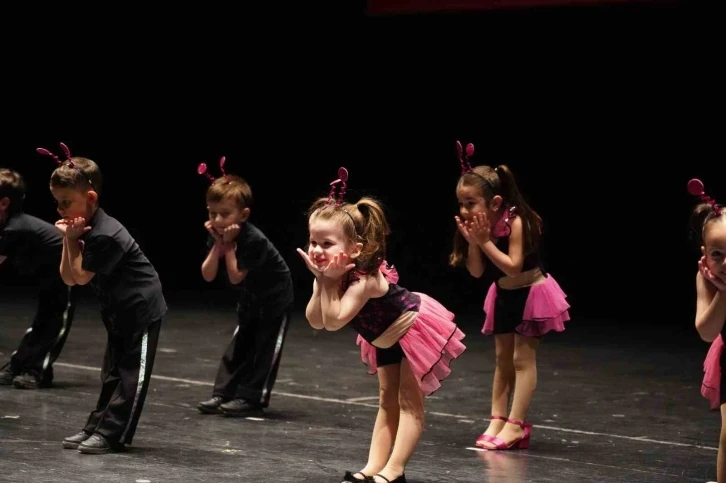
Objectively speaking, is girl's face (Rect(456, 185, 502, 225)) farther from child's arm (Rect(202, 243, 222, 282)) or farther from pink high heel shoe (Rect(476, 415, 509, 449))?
child's arm (Rect(202, 243, 222, 282))

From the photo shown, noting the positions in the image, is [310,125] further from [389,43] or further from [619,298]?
[619,298]

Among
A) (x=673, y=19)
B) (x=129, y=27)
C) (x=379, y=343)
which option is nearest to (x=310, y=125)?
(x=129, y=27)

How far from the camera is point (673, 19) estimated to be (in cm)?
890

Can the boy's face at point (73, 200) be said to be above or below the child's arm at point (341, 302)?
above

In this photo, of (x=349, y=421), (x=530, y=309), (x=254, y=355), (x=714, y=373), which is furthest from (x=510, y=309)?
(x=254, y=355)

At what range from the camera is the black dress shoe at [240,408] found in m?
5.33

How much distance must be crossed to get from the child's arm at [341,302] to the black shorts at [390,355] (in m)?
0.24

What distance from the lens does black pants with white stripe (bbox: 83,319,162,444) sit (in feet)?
14.4

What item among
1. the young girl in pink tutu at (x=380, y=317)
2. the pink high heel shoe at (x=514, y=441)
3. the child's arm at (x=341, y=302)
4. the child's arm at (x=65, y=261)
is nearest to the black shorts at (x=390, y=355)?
the young girl in pink tutu at (x=380, y=317)

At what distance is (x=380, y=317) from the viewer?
12.6 feet

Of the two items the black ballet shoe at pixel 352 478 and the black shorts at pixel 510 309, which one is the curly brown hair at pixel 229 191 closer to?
the black shorts at pixel 510 309

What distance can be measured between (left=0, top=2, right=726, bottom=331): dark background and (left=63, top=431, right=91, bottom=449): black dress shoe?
5095 mm

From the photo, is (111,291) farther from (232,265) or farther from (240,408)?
(240,408)

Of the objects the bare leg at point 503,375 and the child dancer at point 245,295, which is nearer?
the bare leg at point 503,375
